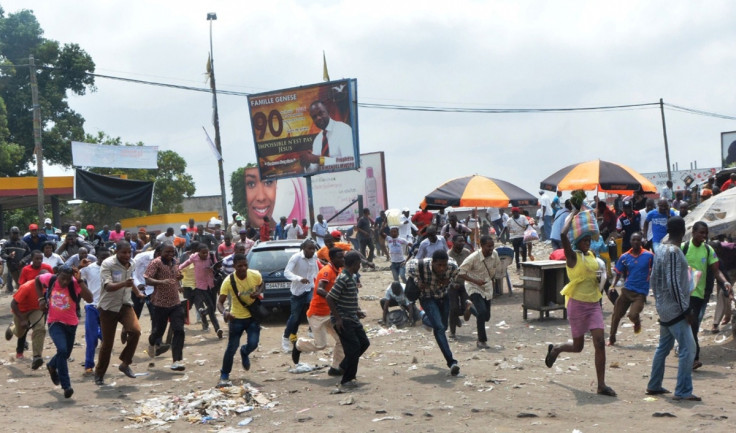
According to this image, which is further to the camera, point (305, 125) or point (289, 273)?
point (305, 125)

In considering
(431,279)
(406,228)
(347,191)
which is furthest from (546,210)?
(347,191)

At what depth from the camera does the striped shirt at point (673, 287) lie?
26.4ft

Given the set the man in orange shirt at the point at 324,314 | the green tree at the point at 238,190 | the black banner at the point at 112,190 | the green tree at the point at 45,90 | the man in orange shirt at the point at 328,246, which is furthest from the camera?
the green tree at the point at 238,190

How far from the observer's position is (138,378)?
10.9 meters

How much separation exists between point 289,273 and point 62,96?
1712 inches

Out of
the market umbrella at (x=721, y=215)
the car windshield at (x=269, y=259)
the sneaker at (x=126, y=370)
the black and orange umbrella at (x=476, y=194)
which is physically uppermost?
the black and orange umbrella at (x=476, y=194)

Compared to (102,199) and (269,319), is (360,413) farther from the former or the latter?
(102,199)

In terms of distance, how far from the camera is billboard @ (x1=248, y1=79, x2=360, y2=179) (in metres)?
26.6

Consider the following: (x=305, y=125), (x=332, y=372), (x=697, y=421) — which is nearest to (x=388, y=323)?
(x=332, y=372)

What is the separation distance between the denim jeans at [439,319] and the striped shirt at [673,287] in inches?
98.8

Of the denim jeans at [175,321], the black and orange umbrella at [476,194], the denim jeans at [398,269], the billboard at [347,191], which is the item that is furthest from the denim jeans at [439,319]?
the billboard at [347,191]

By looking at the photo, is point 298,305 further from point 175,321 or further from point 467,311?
point 467,311

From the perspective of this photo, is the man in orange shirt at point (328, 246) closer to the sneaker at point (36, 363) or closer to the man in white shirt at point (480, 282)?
the man in white shirt at point (480, 282)

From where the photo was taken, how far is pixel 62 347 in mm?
9734
